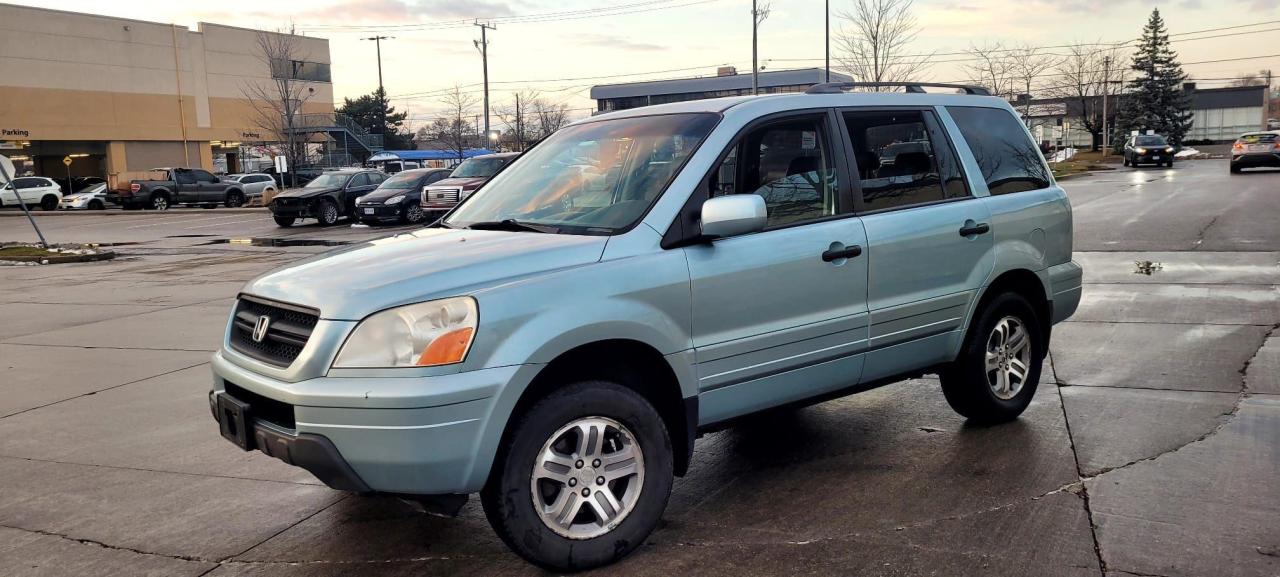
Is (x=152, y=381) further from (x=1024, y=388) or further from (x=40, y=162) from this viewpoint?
(x=40, y=162)

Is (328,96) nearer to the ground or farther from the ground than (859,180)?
farther from the ground

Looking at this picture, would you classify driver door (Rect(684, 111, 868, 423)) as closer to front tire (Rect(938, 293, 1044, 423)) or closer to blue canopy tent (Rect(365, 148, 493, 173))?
front tire (Rect(938, 293, 1044, 423))

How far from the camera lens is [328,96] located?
69.8m

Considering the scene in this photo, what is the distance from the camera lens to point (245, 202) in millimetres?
41875

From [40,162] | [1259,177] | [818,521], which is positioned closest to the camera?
[818,521]

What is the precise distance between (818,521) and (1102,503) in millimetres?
1265

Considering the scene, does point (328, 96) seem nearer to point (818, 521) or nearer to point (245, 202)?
point (245, 202)

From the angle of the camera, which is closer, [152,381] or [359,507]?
[359,507]

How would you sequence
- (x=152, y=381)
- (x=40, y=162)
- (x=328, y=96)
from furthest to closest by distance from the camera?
1. (x=328, y=96)
2. (x=40, y=162)
3. (x=152, y=381)

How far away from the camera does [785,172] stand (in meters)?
4.45

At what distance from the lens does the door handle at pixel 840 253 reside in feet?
14.3

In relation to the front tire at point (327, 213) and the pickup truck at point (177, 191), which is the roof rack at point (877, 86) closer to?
the front tire at point (327, 213)

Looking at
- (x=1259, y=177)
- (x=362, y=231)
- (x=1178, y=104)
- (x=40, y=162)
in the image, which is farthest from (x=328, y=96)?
(x=1178, y=104)

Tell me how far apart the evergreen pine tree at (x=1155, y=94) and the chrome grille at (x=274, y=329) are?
255ft
